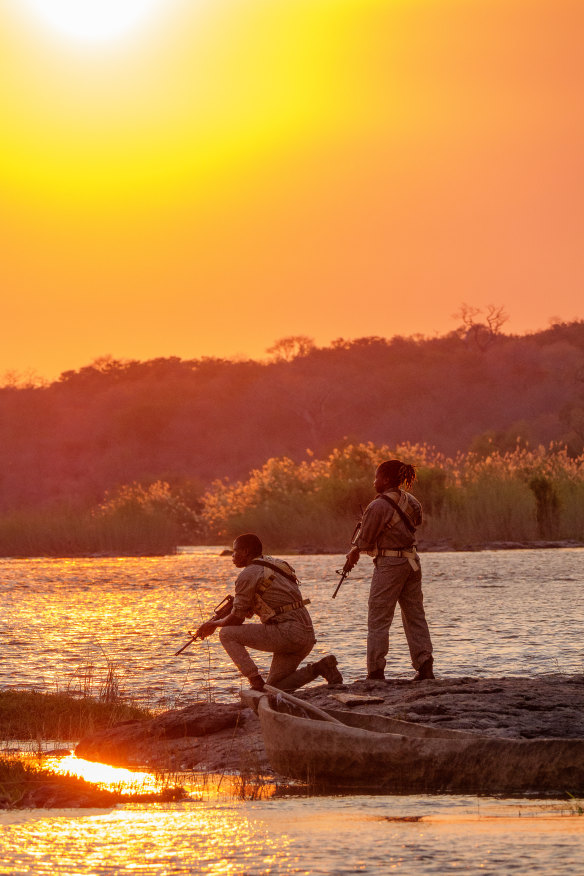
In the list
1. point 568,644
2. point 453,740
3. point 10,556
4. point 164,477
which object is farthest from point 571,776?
point 164,477

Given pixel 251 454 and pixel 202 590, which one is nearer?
→ pixel 202 590

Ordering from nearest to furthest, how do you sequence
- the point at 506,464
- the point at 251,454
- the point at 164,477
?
the point at 506,464 → the point at 164,477 → the point at 251,454

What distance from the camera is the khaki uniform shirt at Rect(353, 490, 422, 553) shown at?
13641mm

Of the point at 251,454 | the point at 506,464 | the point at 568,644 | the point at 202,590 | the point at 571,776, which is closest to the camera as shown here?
the point at 571,776

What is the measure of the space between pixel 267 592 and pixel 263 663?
6.78 meters

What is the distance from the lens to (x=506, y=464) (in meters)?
45.0

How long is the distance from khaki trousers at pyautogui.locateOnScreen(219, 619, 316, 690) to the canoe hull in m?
1.46

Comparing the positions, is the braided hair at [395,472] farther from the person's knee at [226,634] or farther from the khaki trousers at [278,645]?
the person's knee at [226,634]

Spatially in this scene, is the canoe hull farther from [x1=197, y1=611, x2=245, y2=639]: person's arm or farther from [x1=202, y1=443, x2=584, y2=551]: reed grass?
[x1=202, y1=443, x2=584, y2=551]: reed grass

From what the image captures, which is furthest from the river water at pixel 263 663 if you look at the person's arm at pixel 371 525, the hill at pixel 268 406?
the hill at pixel 268 406

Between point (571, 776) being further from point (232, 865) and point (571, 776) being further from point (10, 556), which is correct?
point (10, 556)

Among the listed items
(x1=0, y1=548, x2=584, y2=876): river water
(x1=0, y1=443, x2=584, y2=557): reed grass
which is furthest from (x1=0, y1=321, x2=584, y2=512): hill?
(x1=0, y1=548, x2=584, y2=876): river water

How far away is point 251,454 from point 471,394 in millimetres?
15201

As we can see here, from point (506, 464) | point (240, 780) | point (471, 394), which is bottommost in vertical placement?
point (240, 780)
